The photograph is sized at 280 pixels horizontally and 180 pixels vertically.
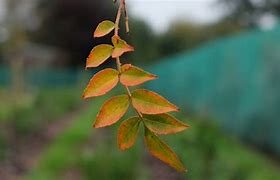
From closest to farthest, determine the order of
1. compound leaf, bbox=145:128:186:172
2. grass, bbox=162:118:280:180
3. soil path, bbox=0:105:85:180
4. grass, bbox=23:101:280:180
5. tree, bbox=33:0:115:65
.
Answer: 1. compound leaf, bbox=145:128:186:172
2. grass, bbox=162:118:280:180
3. grass, bbox=23:101:280:180
4. soil path, bbox=0:105:85:180
5. tree, bbox=33:0:115:65

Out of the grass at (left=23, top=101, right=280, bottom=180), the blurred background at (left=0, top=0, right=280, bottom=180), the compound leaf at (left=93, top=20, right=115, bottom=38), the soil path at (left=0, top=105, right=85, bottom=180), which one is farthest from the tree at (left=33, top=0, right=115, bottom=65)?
the compound leaf at (left=93, top=20, right=115, bottom=38)

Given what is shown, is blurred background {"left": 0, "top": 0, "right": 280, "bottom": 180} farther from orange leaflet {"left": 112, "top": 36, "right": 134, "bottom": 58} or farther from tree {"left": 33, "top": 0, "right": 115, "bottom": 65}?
tree {"left": 33, "top": 0, "right": 115, "bottom": 65}

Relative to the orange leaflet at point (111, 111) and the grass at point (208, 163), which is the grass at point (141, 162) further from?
the orange leaflet at point (111, 111)

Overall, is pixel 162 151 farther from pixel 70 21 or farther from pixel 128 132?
pixel 70 21

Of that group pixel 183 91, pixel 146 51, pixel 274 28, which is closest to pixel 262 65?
pixel 274 28

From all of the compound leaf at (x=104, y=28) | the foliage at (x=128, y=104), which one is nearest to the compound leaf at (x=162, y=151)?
the foliage at (x=128, y=104)

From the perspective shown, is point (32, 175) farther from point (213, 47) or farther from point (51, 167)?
point (213, 47)
